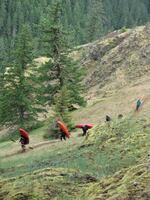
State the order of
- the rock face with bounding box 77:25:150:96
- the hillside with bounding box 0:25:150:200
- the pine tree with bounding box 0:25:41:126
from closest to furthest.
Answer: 1. the hillside with bounding box 0:25:150:200
2. the pine tree with bounding box 0:25:41:126
3. the rock face with bounding box 77:25:150:96

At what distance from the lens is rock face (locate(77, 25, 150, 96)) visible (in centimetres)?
5766

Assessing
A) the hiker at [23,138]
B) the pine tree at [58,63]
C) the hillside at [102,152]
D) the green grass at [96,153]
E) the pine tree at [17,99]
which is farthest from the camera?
the pine tree at [58,63]

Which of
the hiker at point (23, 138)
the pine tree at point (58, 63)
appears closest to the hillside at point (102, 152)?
the hiker at point (23, 138)

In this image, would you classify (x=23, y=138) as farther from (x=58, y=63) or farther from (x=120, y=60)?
(x=120, y=60)

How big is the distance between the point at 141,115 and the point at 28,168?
36.9 feet

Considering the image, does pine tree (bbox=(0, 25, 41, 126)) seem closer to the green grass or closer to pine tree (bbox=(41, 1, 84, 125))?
pine tree (bbox=(41, 1, 84, 125))

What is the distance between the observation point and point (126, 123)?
95.4 ft

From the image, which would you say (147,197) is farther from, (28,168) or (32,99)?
(32,99)

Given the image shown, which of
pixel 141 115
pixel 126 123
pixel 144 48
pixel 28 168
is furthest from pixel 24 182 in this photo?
pixel 144 48

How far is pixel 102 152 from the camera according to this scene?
79.6 feet

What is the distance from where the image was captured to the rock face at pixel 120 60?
189ft

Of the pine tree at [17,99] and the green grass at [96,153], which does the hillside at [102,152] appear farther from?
the pine tree at [17,99]

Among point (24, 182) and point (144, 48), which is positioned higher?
point (144, 48)

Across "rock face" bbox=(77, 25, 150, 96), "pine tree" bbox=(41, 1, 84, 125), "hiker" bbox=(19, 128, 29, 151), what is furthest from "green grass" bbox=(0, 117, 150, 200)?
"rock face" bbox=(77, 25, 150, 96)
